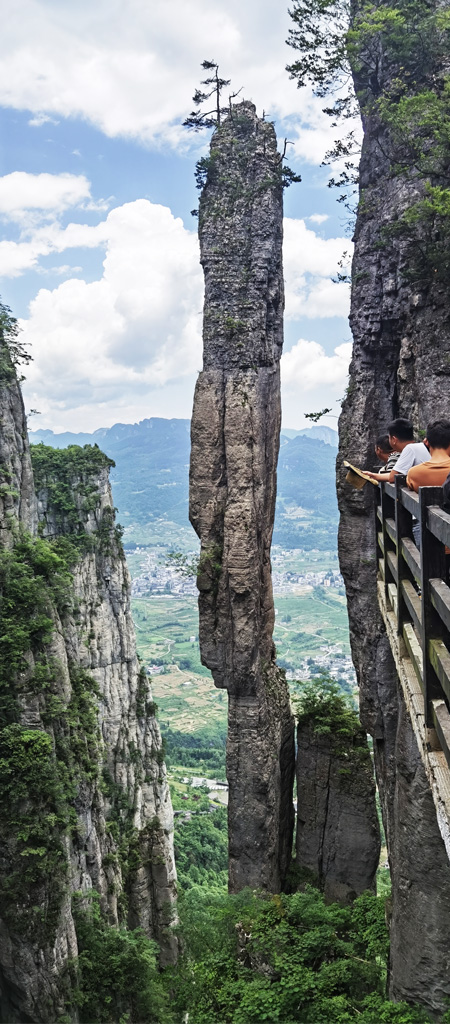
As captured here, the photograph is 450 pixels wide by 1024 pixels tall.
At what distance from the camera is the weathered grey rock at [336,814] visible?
15.9m

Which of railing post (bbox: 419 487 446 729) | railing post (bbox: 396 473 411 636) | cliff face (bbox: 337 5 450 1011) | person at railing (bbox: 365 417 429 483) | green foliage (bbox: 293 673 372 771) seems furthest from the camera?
green foliage (bbox: 293 673 372 771)

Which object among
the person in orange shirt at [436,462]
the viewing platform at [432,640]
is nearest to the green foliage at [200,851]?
the viewing platform at [432,640]

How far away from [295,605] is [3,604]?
383 feet

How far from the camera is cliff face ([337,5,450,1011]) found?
11.0 meters

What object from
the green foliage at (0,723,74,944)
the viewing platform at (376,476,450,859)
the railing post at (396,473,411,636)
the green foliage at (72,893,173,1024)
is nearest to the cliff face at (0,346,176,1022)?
the green foliage at (0,723,74,944)

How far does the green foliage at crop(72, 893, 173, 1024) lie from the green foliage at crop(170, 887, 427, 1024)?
6.48ft

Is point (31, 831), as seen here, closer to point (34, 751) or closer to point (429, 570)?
point (34, 751)

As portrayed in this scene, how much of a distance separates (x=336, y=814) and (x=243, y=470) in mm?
8659

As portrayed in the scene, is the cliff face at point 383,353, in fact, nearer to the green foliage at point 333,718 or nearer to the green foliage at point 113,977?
the green foliage at point 333,718

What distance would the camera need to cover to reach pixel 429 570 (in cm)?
413

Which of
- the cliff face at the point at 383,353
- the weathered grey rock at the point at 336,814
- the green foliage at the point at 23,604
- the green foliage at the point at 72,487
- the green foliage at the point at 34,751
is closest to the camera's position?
the cliff face at the point at 383,353

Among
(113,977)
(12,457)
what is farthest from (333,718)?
(12,457)

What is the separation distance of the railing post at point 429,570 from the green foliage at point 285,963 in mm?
5145

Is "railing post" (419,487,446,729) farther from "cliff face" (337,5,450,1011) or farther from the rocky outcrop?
the rocky outcrop
